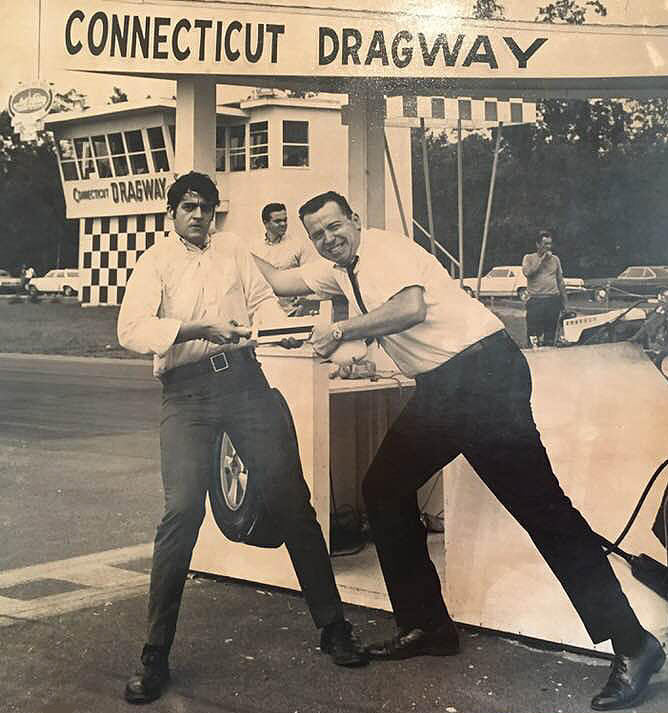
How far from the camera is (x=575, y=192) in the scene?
4.19 metres

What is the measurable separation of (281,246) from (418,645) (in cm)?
182

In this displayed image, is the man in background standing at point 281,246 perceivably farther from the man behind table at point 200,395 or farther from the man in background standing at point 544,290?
the man in background standing at point 544,290

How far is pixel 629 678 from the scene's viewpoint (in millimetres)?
4027

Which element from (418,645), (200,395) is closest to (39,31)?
(200,395)

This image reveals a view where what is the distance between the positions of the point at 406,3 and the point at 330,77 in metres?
0.45

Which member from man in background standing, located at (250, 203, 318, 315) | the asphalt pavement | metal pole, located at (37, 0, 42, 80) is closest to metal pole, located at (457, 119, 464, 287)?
man in background standing, located at (250, 203, 318, 315)

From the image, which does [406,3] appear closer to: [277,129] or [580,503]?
[277,129]

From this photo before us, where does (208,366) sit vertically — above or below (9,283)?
below

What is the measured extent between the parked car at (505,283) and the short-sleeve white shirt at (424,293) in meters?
0.06

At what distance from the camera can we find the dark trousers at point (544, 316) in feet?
13.9

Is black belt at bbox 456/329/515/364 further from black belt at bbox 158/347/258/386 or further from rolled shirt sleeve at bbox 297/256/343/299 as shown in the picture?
black belt at bbox 158/347/258/386

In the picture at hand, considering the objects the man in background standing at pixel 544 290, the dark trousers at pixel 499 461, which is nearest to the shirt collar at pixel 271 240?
the dark trousers at pixel 499 461

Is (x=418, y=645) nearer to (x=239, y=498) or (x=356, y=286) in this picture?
(x=239, y=498)

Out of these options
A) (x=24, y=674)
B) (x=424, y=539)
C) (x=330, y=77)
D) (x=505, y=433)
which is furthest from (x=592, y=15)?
(x=24, y=674)
